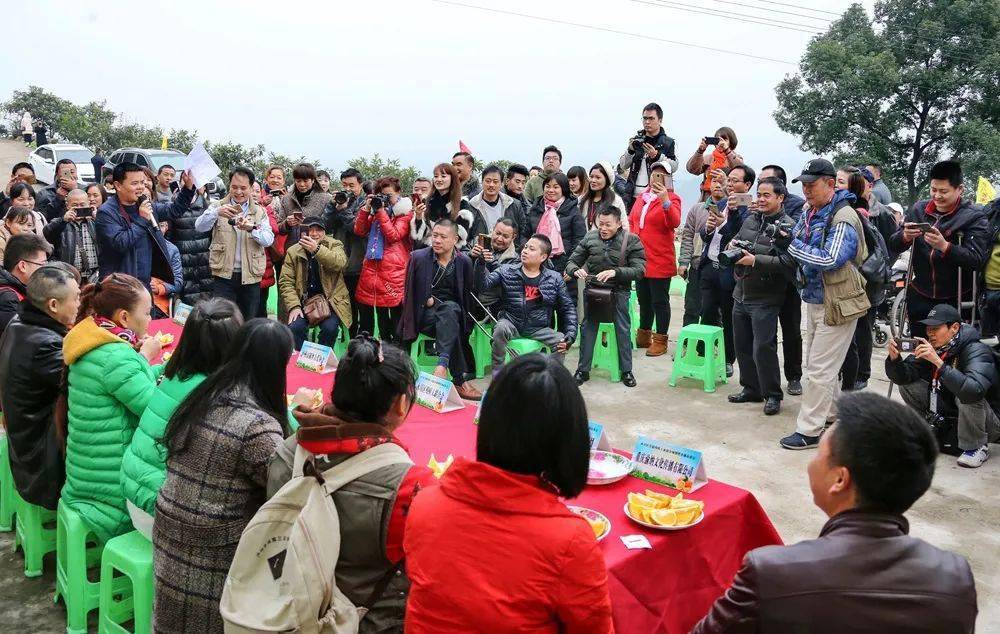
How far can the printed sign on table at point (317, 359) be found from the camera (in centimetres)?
376

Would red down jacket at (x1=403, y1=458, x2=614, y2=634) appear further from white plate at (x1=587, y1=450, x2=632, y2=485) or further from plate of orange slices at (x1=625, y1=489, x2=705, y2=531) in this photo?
white plate at (x1=587, y1=450, x2=632, y2=485)

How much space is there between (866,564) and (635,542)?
0.81 m

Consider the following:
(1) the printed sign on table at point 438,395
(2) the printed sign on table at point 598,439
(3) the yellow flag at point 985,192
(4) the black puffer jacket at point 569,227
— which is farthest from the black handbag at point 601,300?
(2) the printed sign on table at point 598,439

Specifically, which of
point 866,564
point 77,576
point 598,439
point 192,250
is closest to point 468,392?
point 192,250

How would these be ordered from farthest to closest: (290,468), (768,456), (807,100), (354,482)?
1. (807,100)
2. (768,456)
3. (290,468)
4. (354,482)

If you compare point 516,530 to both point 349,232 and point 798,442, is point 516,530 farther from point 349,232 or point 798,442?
point 349,232

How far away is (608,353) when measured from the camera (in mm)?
5949

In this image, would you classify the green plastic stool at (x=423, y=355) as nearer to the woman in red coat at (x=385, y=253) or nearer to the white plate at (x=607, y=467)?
the woman in red coat at (x=385, y=253)

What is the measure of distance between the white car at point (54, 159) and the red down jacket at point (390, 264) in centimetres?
1227

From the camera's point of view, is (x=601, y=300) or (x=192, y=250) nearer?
(x=601, y=300)

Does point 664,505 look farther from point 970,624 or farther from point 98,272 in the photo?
point 98,272

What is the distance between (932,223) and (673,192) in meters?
2.41

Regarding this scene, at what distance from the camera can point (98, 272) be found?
5367 millimetres

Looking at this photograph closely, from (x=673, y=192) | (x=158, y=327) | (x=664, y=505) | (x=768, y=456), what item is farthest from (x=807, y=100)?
(x=664, y=505)
